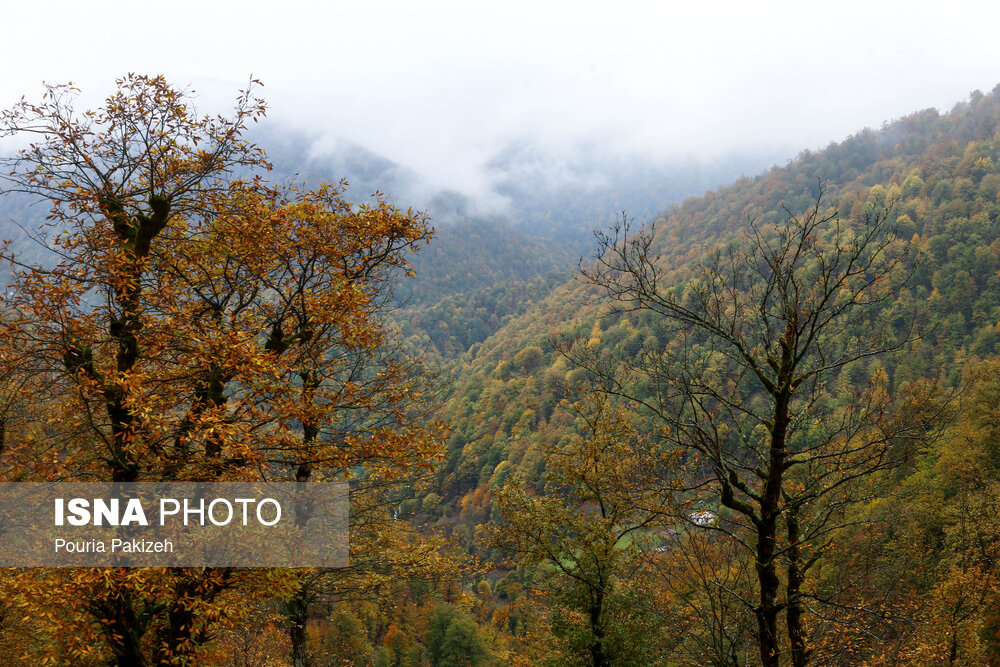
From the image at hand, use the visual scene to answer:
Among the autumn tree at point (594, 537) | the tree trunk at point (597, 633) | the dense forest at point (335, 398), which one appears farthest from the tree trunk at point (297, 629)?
the tree trunk at point (597, 633)

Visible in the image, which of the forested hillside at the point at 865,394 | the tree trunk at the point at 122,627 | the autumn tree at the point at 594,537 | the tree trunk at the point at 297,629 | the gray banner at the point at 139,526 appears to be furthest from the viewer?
the autumn tree at the point at 594,537

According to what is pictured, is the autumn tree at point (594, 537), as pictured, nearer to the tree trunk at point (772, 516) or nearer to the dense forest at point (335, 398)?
the dense forest at point (335, 398)

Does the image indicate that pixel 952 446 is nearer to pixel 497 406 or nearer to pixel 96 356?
pixel 96 356

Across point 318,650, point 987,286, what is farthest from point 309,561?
point 987,286

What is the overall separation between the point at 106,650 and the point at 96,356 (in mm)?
3981

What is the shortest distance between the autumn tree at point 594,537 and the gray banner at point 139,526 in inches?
217

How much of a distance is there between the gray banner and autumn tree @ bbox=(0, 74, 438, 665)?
0.69ft

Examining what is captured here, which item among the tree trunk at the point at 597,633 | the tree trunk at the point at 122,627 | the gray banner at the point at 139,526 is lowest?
the tree trunk at the point at 597,633

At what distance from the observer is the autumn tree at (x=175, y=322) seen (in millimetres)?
5590

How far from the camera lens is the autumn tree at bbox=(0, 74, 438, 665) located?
18.3 feet

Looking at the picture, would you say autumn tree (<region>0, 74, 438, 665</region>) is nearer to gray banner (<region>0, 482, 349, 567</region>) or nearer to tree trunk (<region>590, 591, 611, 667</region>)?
gray banner (<region>0, 482, 349, 567</region>)

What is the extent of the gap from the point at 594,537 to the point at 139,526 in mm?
7909

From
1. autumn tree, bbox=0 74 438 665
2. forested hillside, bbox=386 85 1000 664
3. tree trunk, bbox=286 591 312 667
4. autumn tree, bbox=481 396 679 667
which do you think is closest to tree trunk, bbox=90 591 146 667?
autumn tree, bbox=0 74 438 665

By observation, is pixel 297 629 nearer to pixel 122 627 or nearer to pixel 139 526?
pixel 122 627
